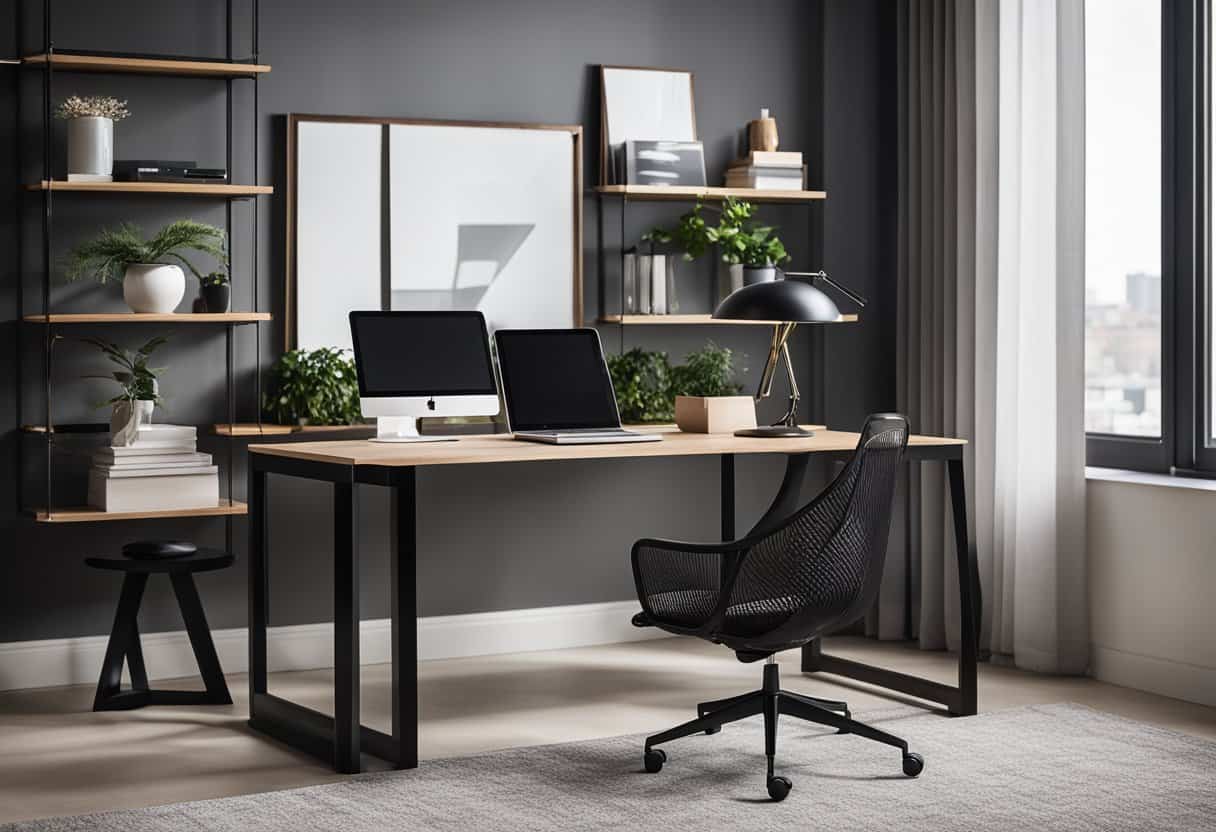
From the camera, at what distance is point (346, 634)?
12.7 feet

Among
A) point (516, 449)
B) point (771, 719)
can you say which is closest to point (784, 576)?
point (771, 719)

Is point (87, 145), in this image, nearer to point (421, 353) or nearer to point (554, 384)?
point (421, 353)

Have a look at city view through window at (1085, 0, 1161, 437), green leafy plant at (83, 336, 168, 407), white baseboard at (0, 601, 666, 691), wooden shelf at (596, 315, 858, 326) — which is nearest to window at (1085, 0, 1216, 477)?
city view through window at (1085, 0, 1161, 437)

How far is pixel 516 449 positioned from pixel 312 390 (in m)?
1.11

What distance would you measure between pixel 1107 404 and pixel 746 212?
1.44 meters

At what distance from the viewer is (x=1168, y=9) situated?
471 centimetres

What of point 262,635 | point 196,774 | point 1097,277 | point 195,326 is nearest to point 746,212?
point 1097,277

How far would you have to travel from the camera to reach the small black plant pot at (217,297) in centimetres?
474

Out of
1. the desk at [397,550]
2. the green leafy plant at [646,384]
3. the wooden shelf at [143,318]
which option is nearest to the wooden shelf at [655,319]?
the green leafy plant at [646,384]

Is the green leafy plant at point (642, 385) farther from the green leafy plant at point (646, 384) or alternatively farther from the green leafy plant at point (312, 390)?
the green leafy plant at point (312, 390)

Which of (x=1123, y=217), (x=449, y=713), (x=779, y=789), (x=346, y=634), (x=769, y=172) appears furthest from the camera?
(x=769, y=172)

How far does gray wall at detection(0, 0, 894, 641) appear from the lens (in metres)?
4.77

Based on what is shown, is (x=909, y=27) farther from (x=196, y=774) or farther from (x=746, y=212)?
(x=196, y=774)

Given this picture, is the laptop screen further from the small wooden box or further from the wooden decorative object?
the wooden decorative object
